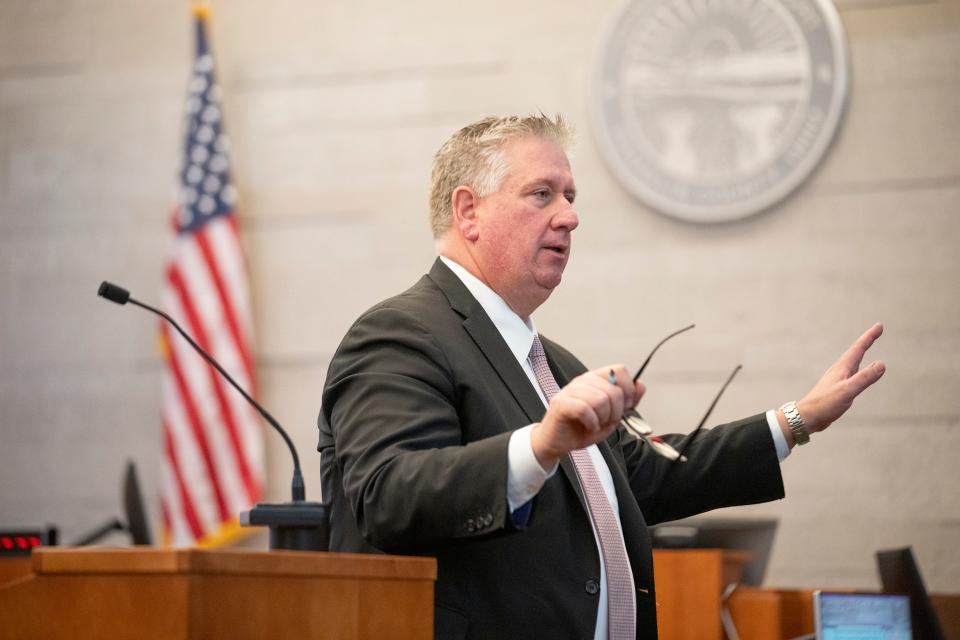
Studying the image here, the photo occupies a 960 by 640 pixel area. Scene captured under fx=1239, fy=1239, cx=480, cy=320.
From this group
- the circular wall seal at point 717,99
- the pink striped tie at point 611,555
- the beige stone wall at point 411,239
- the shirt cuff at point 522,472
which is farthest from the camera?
the circular wall seal at point 717,99

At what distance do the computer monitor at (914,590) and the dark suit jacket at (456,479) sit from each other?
1330 mm

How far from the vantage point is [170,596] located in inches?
52.8

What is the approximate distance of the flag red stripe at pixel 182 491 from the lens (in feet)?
17.1

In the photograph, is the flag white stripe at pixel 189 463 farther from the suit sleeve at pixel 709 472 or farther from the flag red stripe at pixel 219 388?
the suit sleeve at pixel 709 472

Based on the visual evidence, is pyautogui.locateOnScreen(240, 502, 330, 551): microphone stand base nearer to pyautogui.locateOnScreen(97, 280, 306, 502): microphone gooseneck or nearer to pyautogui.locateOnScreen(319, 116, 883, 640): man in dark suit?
pyautogui.locateOnScreen(319, 116, 883, 640): man in dark suit

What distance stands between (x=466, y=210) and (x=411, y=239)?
3.04 m

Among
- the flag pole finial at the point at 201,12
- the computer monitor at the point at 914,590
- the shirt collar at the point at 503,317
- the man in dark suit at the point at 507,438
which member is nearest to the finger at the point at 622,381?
the man in dark suit at the point at 507,438

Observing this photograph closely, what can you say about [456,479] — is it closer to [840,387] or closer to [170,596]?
[170,596]

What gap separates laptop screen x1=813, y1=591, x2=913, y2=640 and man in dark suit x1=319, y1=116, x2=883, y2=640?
670 mm

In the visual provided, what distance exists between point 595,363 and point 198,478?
174 cm

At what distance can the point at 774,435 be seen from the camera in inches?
91.8

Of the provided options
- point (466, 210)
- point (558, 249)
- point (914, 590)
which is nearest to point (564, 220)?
point (558, 249)

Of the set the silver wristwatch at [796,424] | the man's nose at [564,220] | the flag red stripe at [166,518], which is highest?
the man's nose at [564,220]

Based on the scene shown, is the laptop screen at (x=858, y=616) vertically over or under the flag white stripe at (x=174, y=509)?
under
